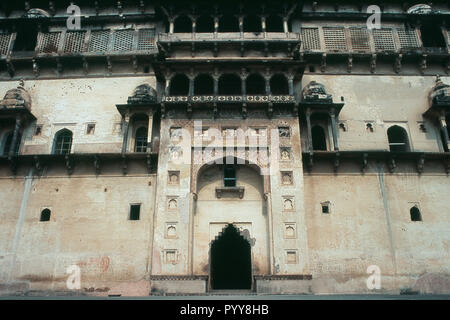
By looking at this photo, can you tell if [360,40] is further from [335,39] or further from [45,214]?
[45,214]

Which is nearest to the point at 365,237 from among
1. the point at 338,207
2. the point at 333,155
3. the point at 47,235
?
the point at 338,207

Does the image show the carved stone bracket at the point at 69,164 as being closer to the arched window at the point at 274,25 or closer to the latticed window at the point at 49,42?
the latticed window at the point at 49,42

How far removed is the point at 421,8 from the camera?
25.0 metres

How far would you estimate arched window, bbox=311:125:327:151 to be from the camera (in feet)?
72.1

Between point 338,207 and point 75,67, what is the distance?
1644 centimetres

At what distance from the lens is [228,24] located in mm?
24578

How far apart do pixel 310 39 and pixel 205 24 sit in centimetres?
618

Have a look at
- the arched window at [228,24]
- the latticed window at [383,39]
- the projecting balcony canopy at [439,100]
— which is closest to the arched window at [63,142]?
the arched window at [228,24]

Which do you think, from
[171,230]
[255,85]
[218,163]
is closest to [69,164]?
[171,230]

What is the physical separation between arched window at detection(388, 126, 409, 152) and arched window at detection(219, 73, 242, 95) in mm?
8431

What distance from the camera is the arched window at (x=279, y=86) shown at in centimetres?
2222
